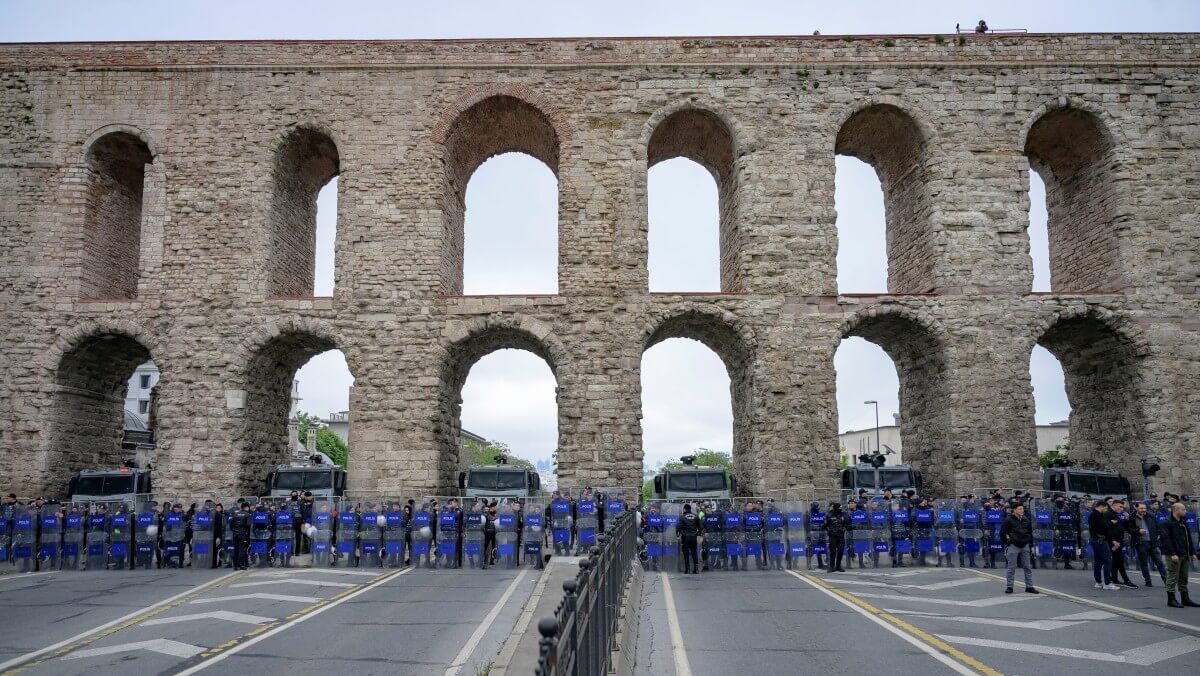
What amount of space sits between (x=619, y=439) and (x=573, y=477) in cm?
160

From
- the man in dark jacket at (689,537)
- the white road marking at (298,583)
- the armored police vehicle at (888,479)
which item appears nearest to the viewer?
the white road marking at (298,583)

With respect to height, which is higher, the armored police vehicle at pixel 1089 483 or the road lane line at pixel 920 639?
the armored police vehicle at pixel 1089 483

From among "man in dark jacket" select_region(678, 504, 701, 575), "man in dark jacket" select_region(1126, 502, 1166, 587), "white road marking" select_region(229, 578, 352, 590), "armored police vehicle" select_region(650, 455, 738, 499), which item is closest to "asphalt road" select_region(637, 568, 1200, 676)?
"man in dark jacket" select_region(1126, 502, 1166, 587)

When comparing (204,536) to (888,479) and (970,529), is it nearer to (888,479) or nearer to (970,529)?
(970,529)

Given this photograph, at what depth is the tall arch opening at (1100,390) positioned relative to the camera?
23.4 meters

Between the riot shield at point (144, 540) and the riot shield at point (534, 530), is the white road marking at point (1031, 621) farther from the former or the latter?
the riot shield at point (144, 540)

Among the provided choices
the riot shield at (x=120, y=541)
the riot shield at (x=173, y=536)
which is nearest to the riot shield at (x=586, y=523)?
the riot shield at (x=173, y=536)

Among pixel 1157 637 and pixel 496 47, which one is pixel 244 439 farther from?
pixel 1157 637

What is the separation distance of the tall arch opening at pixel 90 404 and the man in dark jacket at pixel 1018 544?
22486 mm

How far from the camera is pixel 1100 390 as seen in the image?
25281 mm

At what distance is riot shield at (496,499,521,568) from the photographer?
16922 millimetres

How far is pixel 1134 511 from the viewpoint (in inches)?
579

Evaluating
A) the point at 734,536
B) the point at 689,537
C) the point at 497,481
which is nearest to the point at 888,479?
the point at 734,536

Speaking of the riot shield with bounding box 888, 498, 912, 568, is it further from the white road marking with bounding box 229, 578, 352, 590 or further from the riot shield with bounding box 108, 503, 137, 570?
the riot shield with bounding box 108, 503, 137, 570
